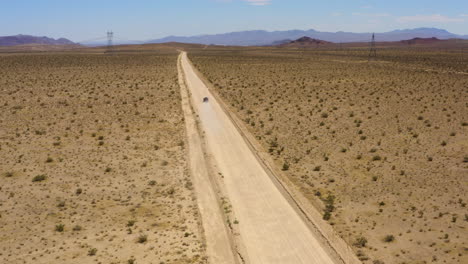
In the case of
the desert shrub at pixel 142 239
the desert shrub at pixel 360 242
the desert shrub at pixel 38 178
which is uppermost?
the desert shrub at pixel 38 178

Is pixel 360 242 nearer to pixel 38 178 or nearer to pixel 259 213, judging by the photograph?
pixel 259 213

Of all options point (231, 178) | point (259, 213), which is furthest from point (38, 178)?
point (259, 213)

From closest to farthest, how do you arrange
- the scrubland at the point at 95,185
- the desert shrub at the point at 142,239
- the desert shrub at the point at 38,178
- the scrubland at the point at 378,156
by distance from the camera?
the scrubland at the point at 95,185, the desert shrub at the point at 142,239, the scrubland at the point at 378,156, the desert shrub at the point at 38,178

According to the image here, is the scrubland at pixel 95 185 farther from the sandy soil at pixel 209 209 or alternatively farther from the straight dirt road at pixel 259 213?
the straight dirt road at pixel 259 213

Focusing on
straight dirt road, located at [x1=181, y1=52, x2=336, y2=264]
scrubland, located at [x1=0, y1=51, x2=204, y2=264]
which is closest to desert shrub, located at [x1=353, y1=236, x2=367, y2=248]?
straight dirt road, located at [x1=181, y1=52, x2=336, y2=264]

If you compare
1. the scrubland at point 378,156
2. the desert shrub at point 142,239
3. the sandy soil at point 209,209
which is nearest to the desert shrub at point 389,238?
the scrubland at point 378,156

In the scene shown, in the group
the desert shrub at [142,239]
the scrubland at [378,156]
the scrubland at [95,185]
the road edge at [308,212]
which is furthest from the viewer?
the scrubland at [378,156]

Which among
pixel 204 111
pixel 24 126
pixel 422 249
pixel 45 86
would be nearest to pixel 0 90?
pixel 45 86
